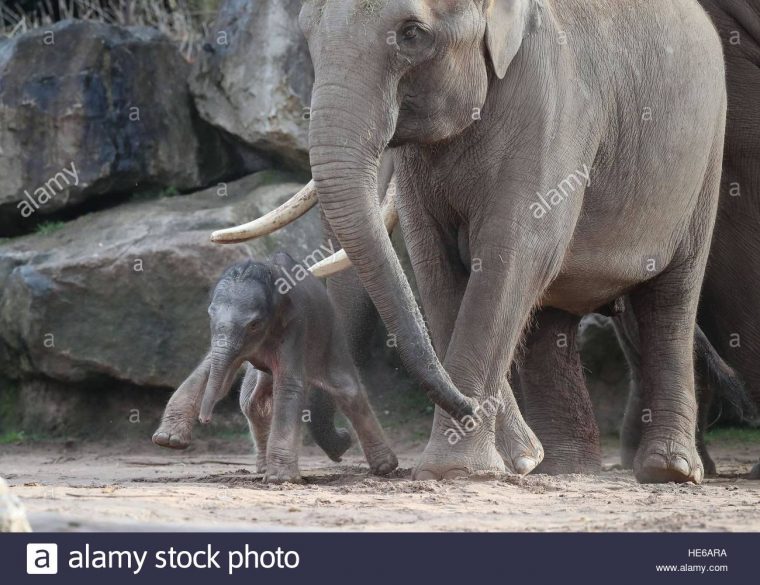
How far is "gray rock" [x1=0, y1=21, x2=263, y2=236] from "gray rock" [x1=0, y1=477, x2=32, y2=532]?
6.26m

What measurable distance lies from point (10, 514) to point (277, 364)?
9.65 ft

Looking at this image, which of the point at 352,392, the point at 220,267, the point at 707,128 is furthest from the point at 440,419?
the point at 220,267

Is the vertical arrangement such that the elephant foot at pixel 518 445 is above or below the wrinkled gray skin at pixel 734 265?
below

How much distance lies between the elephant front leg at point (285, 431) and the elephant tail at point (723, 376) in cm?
255

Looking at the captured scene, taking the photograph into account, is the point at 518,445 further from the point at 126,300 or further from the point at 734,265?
the point at 126,300

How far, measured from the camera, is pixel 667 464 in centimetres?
734

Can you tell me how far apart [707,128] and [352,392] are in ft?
6.90

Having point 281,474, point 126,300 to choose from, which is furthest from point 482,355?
point 126,300

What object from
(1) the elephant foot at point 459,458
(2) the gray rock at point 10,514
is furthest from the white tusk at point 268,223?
(2) the gray rock at point 10,514

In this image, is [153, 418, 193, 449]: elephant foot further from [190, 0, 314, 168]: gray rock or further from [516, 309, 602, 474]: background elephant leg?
[190, 0, 314, 168]: gray rock

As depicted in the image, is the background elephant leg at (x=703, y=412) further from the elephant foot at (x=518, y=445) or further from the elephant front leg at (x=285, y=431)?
the elephant front leg at (x=285, y=431)

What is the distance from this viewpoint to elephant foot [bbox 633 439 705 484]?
7.34 metres

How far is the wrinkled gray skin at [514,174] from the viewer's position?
19.8ft

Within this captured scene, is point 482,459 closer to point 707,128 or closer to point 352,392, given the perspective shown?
point 352,392
